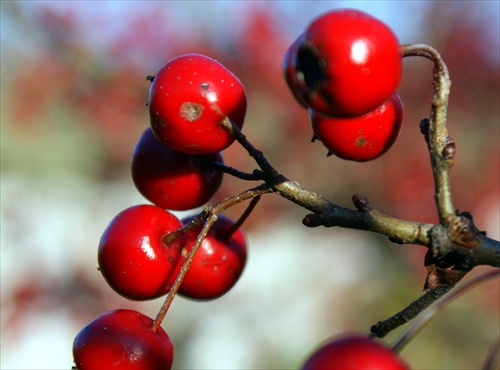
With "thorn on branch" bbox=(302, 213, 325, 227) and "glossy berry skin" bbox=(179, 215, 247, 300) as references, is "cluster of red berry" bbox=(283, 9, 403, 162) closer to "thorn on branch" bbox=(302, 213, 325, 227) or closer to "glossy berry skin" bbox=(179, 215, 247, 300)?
"thorn on branch" bbox=(302, 213, 325, 227)

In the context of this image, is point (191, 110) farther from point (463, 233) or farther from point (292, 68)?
point (463, 233)

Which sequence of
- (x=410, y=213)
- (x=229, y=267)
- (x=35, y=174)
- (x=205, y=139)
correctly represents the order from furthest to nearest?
(x=35, y=174)
(x=410, y=213)
(x=229, y=267)
(x=205, y=139)

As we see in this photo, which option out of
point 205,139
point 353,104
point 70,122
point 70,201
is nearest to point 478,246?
point 353,104

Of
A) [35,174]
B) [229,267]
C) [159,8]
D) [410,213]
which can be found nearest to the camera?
[229,267]

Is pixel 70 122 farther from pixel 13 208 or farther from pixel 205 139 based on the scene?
pixel 205 139

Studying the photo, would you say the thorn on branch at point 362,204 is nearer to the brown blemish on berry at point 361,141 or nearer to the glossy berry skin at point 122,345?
the brown blemish on berry at point 361,141


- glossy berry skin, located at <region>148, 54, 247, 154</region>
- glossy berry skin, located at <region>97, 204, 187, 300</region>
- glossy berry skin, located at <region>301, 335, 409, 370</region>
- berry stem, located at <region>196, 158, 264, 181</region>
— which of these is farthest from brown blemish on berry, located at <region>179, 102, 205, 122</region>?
glossy berry skin, located at <region>301, 335, 409, 370</region>

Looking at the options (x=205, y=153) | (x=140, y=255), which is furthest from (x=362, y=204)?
(x=140, y=255)
